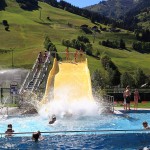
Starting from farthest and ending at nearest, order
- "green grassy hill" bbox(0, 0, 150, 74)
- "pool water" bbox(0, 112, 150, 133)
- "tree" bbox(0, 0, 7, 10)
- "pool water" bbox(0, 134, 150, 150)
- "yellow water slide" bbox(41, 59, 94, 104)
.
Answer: "tree" bbox(0, 0, 7, 10) < "green grassy hill" bbox(0, 0, 150, 74) < "yellow water slide" bbox(41, 59, 94, 104) < "pool water" bbox(0, 112, 150, 133) < "pool water" bbox(0, 134, 150, 150)

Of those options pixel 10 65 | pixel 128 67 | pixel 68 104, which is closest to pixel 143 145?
pixel 68 104

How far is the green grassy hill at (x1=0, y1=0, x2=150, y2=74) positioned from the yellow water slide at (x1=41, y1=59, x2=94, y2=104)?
1989 inches

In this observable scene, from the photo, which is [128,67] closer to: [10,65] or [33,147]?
[10,65]

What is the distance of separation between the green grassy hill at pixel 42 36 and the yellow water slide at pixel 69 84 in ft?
166

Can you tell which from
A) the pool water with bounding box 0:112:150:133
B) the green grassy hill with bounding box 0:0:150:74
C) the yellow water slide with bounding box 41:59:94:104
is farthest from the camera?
the green grassy hill with bounding box 0:0:150:74

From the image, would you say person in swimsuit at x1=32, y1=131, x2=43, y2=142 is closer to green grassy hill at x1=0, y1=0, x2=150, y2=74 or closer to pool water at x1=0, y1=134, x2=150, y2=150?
pool water at x1=0, y1=134, x2=150, y2=150

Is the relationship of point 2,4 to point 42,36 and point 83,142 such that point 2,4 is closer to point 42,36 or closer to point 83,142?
point 42,36

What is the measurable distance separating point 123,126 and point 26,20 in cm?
14171

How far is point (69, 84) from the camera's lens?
30.2 meters

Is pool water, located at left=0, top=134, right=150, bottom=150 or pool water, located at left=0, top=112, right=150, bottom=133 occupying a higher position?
pool water, located at left=0, top=134, right=150, bottom=150

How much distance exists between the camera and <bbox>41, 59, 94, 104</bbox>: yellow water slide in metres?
29.1

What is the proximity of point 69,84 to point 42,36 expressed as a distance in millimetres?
104903

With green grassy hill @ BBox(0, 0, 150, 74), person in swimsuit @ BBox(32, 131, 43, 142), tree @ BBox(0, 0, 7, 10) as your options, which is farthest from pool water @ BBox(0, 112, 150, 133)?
tree @ BBox(0, 0, 7, 10)

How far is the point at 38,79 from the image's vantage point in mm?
34500
